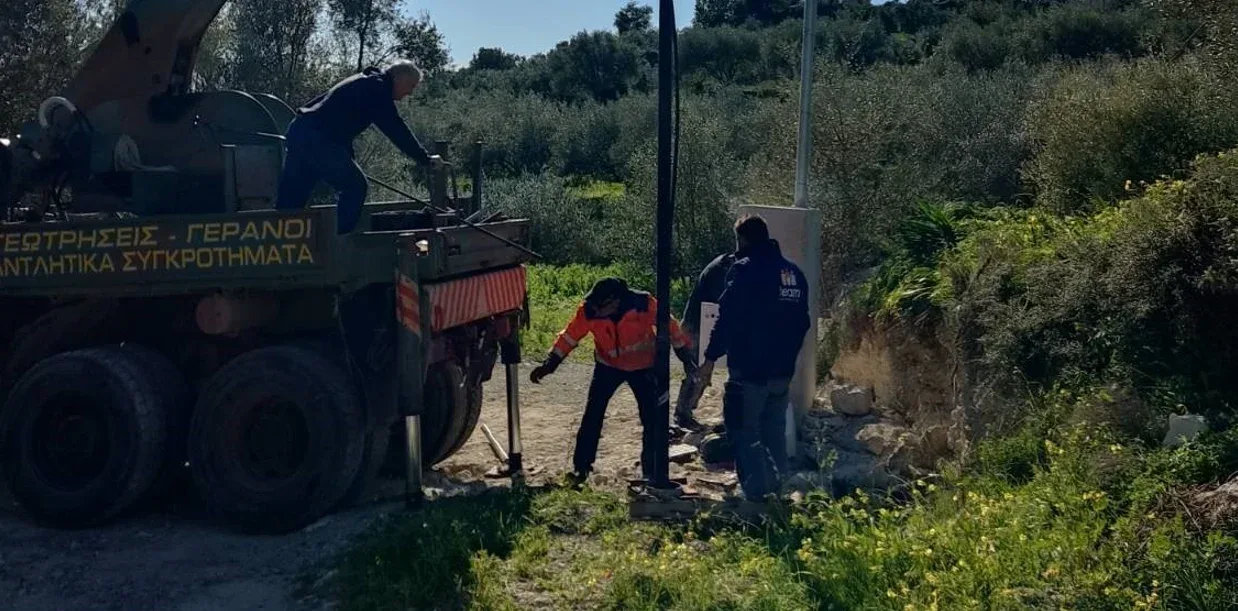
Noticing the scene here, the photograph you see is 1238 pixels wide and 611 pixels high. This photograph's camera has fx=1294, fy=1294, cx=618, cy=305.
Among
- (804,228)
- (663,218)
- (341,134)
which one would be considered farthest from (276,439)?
(804,228)

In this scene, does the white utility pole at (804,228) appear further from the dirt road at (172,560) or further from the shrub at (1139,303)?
the shrub at (1139,303)

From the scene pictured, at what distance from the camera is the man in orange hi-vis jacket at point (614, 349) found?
25.6 ft

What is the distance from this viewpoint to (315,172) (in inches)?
307

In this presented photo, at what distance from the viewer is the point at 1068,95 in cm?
1088

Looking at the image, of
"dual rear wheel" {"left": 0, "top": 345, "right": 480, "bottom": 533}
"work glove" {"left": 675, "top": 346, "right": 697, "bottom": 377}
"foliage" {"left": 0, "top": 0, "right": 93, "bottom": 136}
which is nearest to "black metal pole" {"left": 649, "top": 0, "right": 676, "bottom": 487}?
"work glove" {"left": 675, "top": 346, "right": 697, "bottom": 377}

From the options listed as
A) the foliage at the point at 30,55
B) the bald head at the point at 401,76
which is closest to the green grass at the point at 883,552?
the bald head at the point at 401,76

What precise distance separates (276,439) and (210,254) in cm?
111

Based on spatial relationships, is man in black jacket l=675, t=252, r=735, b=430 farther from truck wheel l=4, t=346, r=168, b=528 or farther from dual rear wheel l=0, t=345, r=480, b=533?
truck wheel l=4, t=346, r=168, b=528

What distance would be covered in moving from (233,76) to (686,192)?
26.0 feet

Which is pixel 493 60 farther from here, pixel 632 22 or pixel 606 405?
pixel 606 405

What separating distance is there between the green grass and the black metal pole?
1.51 feet

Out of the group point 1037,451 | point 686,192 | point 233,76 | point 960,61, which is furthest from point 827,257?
point 960,61

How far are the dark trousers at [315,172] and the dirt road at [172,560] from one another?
1.80 meters

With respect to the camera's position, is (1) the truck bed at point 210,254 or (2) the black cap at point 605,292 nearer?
(1) the truck bed at point 210,254
